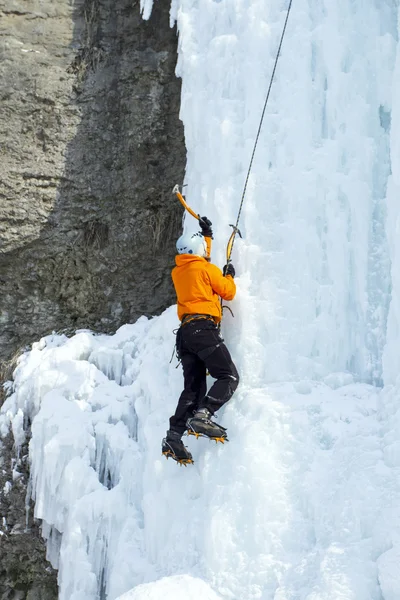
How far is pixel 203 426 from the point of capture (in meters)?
4.67

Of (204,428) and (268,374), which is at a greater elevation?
(268,374)

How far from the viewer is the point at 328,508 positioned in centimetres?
439

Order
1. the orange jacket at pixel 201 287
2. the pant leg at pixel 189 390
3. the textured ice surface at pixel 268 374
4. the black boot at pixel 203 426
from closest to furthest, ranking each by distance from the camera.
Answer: the textured ice surface at pixel 268 374
the black boot at pixel 203 426
the pant leg at pixel 189 390
the orange jacket at pixel 201 287

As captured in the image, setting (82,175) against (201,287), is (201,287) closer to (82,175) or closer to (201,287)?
(201,287)

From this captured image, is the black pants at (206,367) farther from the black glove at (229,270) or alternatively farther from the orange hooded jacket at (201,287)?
the black glove at (229,270)

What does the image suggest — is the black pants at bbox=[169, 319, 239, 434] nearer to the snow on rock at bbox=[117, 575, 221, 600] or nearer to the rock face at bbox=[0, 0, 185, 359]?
the snow on rock at bbox=[117, 575, 221, 600]

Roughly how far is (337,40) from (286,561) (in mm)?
3904

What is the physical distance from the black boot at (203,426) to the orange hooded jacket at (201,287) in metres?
0.70

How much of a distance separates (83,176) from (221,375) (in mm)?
3054

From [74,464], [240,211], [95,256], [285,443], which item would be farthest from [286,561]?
[95,256]

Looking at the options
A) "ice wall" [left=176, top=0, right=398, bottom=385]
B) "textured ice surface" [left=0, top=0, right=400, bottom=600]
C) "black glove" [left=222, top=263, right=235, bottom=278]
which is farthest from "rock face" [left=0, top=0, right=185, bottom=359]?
"black glove" [left=222, top=263, right=235, bottom=278]

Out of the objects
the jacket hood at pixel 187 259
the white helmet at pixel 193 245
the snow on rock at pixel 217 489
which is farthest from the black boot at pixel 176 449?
the white helmet at pixel 193 245

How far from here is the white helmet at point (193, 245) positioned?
17.1 feet

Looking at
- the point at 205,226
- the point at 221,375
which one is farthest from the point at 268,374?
the point at 205,226
